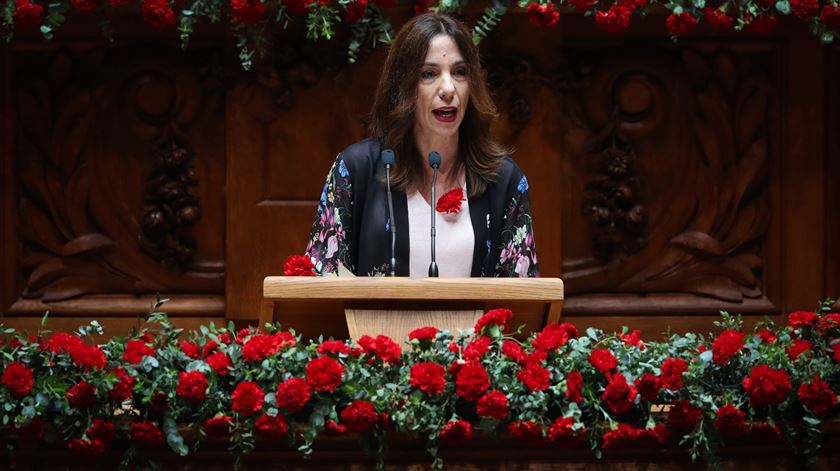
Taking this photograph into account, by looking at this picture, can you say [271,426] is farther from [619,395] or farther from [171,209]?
[171,209]

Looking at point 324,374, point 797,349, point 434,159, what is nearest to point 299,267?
point 434,159

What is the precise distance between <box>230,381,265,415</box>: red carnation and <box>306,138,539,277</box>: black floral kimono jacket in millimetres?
757

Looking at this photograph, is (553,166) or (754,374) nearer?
(754,374)

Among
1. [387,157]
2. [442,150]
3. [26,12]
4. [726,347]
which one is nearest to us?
[726,347]

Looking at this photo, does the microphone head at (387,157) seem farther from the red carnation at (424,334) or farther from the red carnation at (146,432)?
the red carnation at (146,432)

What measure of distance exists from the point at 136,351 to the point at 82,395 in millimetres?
130

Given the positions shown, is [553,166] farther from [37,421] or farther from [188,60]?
[37,421]

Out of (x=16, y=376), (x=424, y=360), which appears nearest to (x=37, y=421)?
(x=16, y=376)

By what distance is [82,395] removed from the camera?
2133 millimetres

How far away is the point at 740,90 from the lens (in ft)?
14.5

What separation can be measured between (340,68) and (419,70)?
1456 millimetres

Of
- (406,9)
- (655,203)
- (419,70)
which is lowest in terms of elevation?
(655,203)

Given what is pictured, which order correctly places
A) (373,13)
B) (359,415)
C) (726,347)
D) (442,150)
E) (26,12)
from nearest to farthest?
(359,415) < (726,347) < (442,150) < (26,12) < (373,13)

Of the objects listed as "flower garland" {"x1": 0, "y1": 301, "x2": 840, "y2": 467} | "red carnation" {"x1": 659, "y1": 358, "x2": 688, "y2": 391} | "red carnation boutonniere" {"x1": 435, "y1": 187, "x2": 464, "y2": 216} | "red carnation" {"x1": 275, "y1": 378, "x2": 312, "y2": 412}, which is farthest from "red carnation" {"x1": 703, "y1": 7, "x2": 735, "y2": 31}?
"red carnation" {"x1": 275, "y1": 378, "x2": 312, "y2": 412}
